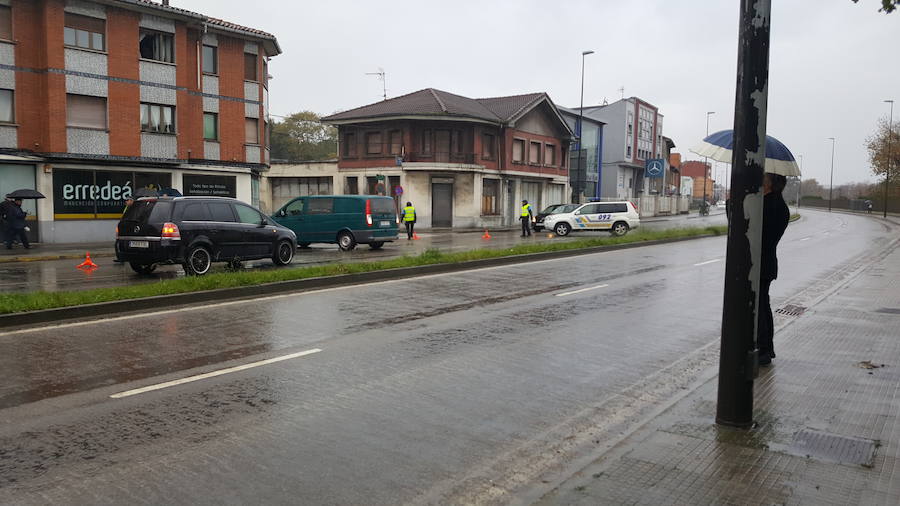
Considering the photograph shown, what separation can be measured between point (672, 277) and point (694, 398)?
31.3 feet

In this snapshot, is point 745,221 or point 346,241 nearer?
point 745,221

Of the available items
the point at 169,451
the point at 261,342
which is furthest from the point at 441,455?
the point at 261,342

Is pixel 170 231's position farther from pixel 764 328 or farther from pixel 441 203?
pixel 441 203

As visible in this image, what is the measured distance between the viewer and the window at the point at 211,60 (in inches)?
1249

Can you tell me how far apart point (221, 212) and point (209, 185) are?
58.1ft

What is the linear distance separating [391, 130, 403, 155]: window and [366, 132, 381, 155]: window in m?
1.22

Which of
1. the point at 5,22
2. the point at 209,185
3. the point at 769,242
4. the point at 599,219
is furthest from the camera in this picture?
the point at 599,219

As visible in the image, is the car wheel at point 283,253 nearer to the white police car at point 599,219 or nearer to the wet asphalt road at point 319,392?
the wet asphalt road at point 319,392

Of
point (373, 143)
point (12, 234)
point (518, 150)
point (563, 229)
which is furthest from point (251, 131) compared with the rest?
point (518, 150)

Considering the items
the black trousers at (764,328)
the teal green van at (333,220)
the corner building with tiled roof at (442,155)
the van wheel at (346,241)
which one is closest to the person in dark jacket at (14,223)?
the teal green van at (333,220)

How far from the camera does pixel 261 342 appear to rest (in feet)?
25.5

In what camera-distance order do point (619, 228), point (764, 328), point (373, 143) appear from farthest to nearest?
point (373, 143) < point (619, 228) < point (764, 328)

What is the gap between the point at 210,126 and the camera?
32.0 m

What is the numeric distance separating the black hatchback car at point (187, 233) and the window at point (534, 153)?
36007mm
